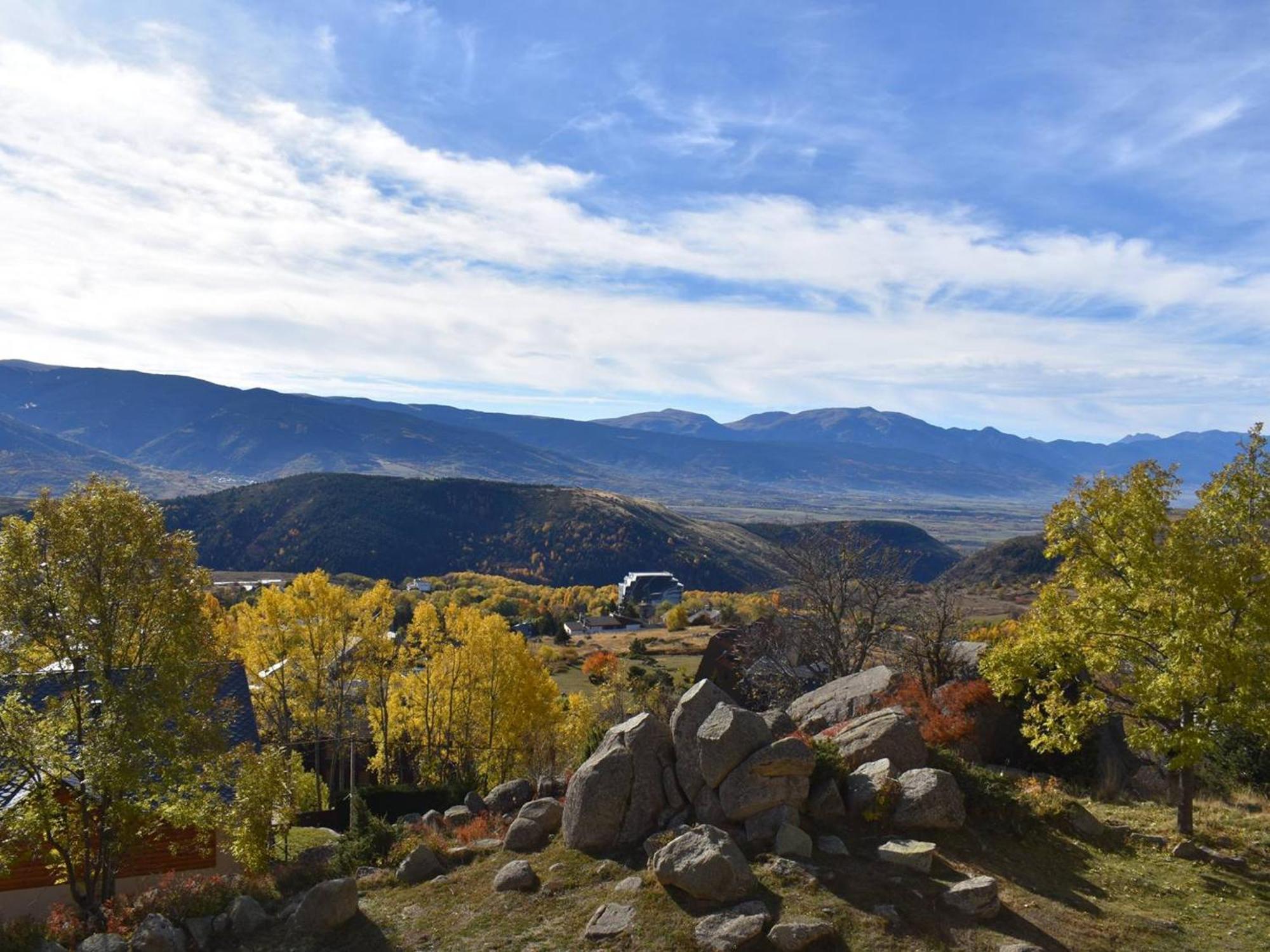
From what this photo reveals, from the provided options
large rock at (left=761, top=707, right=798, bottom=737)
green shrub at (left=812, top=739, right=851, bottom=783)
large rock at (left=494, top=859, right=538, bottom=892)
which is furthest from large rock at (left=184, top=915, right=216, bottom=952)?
green shrub at (left=812, top=739, right=851, bottom=783)

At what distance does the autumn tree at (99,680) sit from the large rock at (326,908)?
3.29 meters

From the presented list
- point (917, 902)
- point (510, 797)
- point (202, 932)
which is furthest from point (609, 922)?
point (510, 797)

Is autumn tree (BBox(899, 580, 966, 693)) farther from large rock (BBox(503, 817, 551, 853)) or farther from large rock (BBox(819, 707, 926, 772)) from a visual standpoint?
large rock (BBox(503, 817, 551, 853))

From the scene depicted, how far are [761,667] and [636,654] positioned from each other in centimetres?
6793

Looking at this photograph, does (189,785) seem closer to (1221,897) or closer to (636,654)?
(1221,897)

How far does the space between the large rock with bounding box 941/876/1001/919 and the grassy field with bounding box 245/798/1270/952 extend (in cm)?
22

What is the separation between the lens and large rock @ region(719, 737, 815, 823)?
1709 centimetres

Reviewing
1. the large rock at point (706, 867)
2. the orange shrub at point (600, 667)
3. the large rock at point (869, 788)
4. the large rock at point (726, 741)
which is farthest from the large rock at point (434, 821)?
the orange shrub at point (600, 667)

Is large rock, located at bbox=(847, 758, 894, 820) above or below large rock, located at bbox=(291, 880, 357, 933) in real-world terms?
above

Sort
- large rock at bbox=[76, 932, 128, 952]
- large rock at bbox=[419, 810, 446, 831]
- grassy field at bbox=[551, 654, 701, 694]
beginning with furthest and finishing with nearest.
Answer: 1. grassy field at bbox=[551, 654, 701, 694]
2. large rock at bbox=[419, 810, 446, 831]
3. large rock at bbox=[76, 932, 128, 952]

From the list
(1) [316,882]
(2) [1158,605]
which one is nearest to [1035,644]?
(2) [1158,605]

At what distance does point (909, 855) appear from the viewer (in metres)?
15.4

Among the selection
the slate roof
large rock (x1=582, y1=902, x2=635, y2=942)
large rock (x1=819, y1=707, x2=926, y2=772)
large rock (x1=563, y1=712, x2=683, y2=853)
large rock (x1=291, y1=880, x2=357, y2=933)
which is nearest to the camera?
large rock (x1=582, y1=902, x2=635, y2=942)

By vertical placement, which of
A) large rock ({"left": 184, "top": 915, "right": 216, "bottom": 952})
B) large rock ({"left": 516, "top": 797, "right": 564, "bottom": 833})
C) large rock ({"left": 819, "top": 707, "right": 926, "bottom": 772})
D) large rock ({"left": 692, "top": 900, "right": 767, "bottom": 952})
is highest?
large rock ({"left": 819, "top": 707, "right": 926, "bottom": 772})
